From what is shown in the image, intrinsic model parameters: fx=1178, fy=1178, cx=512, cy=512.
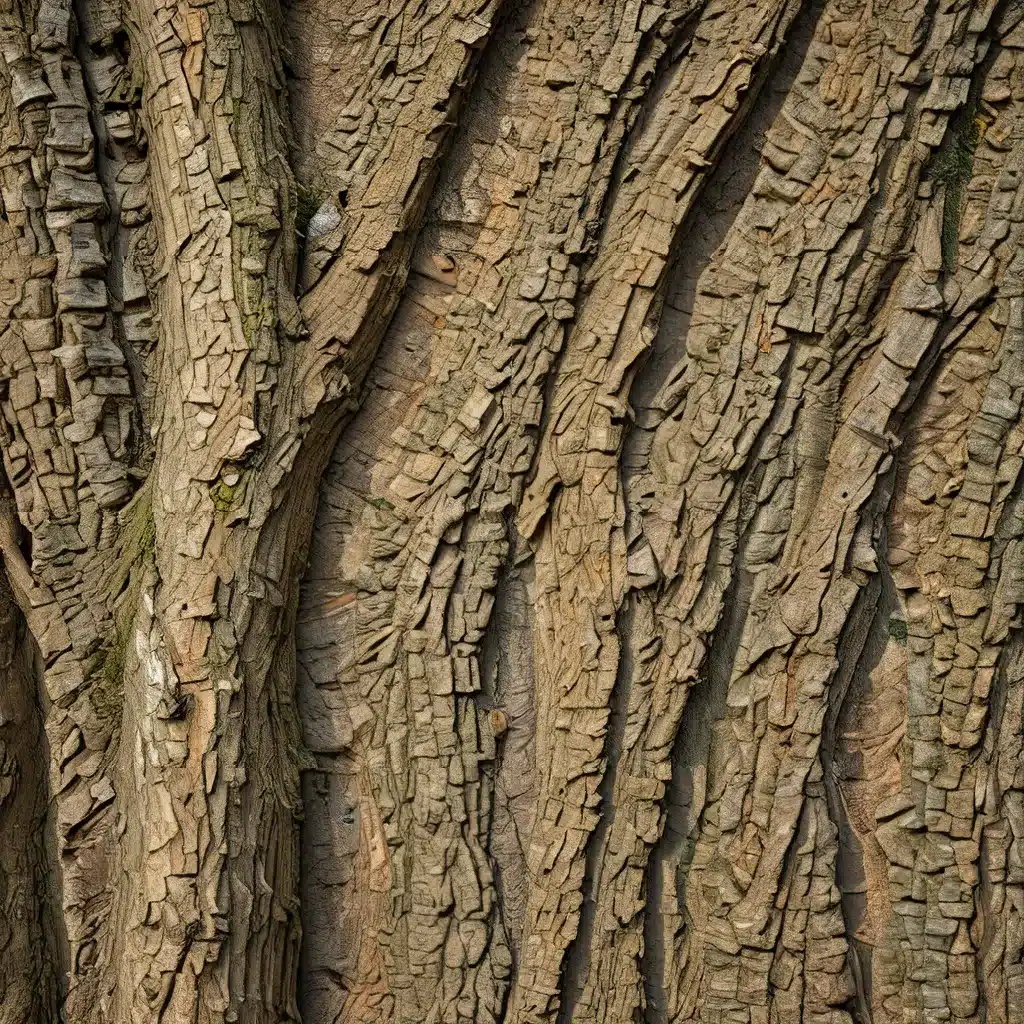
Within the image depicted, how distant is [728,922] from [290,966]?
1102 millimetres

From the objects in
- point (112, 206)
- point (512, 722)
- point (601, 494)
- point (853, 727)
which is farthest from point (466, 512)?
point (112, 206)

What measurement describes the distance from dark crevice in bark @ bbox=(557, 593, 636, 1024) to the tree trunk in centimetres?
1

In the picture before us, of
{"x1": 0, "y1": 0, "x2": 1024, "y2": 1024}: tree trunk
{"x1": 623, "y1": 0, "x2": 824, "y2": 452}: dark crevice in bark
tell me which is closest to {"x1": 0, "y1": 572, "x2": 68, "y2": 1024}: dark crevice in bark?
{"x1": 0, "y1": 0, "x2": 1024, "y2": 1024}: tree trunk

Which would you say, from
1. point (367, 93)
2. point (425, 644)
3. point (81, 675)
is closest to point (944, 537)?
point (425, 644)

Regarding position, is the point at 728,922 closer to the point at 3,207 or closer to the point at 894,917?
the point at 894,917

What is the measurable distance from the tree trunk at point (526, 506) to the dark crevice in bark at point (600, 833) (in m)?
0.01

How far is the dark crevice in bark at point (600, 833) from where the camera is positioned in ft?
9.65

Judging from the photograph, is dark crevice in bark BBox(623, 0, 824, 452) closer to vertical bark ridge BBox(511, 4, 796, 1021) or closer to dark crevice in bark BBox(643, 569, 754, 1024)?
vertical bark ridge BBox(511, 4, 796, 1021)

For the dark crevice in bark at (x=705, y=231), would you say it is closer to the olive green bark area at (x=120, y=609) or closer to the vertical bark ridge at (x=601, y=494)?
the vertical bark ridge at (x=601, y=494)

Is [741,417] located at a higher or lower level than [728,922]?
higher

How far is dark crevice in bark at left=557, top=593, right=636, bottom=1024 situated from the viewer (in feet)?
9.65

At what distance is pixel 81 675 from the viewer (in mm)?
3100

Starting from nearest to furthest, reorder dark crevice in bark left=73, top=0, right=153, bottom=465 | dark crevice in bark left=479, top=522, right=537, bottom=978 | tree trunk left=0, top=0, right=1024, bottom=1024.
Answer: tree trunk left=0, top=0, right=1024, bottom=1024 < dark crevice in bark left=479, top=522, right=537, bottom=978 < dark crevice in bark left=73, top=0, right=153, bottom=465

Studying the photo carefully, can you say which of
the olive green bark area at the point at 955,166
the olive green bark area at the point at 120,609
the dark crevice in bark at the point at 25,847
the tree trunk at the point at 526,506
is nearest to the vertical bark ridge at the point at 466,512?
the tree trunk at the point at 526,506
